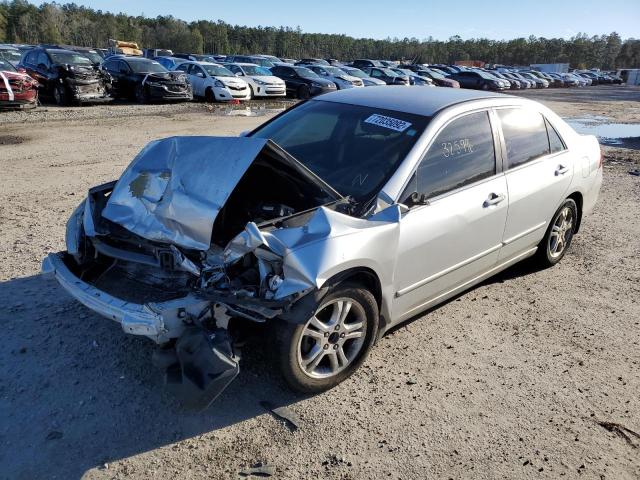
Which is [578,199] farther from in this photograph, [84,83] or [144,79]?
[144,79]

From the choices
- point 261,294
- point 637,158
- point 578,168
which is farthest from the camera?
point 637,158

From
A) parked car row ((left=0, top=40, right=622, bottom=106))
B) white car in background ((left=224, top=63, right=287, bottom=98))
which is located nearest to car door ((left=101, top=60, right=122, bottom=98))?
parked car row ((left=0, top=40, right=622, bottom=106))

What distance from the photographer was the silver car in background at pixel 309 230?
2.75 metres

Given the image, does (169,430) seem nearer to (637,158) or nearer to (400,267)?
(400,267)

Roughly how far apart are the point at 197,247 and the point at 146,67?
17180 millimetres

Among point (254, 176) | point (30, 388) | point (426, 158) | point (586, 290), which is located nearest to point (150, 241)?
point (254, 176)

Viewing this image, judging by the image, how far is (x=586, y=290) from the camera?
4.86 m

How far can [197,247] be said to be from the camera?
3.01 m

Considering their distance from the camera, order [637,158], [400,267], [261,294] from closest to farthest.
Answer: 1. [261,294]
2. [400,267]
3. [637,158]

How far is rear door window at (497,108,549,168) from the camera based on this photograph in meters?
4.26

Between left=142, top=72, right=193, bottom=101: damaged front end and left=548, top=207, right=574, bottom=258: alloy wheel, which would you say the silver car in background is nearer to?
left=548, top=207, right=574, bottom=258: alloy wheel

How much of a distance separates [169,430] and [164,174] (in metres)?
1.61

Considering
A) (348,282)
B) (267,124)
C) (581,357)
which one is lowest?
(581,357)

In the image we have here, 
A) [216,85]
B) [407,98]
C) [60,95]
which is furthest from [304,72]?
[407,98]
